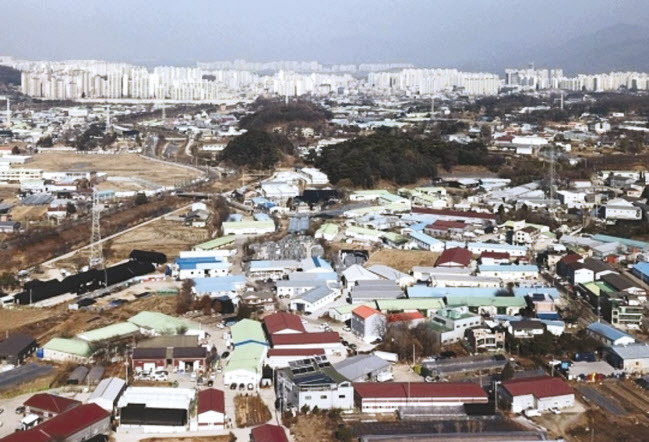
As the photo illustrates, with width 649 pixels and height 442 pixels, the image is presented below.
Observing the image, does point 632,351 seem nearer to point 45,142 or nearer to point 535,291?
point 535,291

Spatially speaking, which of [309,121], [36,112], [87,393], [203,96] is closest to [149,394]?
[87,393]

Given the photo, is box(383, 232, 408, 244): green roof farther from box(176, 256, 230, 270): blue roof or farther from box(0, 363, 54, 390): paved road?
box(0, 363, 54, 390): paved road

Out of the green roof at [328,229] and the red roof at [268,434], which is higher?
the green roof at [328,229]

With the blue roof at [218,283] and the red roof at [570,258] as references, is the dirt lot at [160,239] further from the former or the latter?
the red roof at [570,258]

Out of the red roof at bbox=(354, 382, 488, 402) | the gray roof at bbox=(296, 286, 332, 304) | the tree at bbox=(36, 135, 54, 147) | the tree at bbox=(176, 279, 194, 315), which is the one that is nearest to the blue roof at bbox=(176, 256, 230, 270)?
the tree at bbox=(176, 279, 194, 315)

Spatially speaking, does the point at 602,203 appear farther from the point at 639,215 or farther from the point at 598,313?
the point at 598,313

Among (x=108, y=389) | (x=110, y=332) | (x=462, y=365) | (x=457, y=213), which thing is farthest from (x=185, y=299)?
(x=457, y=213)

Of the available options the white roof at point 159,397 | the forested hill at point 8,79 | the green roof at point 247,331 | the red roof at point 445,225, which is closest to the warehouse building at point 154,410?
the white roof at point 159,397
